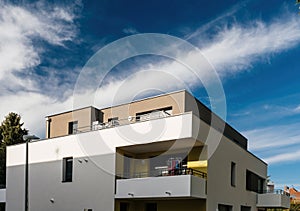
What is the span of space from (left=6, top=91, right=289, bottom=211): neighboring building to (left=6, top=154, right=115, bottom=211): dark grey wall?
0.04 m

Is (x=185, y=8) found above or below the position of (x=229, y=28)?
above

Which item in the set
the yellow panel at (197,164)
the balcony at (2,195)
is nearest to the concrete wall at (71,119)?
the balcony at (2,195)

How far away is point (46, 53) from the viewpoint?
60.4 feet

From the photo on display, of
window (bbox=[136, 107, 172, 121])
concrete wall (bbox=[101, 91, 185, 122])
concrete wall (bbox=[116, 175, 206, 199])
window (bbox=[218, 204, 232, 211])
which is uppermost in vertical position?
concrete wall (bbox=[101, 91, 185, 122])

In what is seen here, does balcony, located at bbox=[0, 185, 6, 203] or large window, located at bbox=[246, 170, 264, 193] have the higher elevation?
large window, located at bbox=[246, 170, 264, 193]

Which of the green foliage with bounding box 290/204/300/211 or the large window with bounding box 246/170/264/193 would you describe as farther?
the green foliage with bounding box 290/204/300/211

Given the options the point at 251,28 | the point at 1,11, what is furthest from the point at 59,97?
the point at 251,28

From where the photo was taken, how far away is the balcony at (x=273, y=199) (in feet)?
69.1

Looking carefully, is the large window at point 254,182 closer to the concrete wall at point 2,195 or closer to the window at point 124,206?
the window at point 124,206

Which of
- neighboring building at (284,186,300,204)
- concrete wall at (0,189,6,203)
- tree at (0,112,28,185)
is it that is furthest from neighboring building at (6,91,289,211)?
neighboring building at (284,186,300,204)

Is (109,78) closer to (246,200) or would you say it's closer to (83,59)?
(83,59)

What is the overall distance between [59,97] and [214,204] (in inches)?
387

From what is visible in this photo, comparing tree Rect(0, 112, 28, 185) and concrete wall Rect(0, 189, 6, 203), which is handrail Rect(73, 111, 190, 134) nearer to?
concrete wall Rect(0, 189, 6, 203)

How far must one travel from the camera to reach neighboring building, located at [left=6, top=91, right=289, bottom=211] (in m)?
14.7
